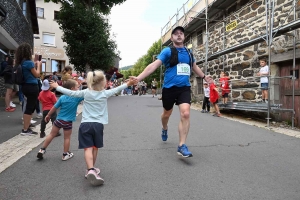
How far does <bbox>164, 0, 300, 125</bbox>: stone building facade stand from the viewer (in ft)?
25.9

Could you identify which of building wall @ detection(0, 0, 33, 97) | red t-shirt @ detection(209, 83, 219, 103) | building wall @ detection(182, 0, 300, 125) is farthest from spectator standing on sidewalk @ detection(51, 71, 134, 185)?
building wall @ detection(0, 0, 33, 97)

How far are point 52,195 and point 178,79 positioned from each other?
2.38 meters

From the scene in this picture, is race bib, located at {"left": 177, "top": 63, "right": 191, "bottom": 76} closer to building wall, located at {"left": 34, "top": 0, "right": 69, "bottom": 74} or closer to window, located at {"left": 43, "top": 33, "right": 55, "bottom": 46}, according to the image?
building wall, located at {"left": 34, "top": 0, "right": 69, "bottom": 74}

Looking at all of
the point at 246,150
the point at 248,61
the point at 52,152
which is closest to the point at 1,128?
the point at 52,152

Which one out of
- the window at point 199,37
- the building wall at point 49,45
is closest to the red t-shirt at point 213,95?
the window at point 199,37

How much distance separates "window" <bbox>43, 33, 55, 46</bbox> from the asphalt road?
29978 millimetres

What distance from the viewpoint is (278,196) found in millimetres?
2738

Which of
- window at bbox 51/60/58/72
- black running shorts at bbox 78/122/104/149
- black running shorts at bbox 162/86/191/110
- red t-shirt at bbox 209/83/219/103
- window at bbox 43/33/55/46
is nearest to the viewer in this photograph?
black running shorts at bbox 78/122/104/149

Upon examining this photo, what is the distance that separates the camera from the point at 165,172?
11.1 ft

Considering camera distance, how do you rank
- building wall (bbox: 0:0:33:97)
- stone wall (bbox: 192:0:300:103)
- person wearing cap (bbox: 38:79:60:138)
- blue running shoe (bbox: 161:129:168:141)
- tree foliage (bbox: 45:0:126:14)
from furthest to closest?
tree foliage (bbox: 45:0:126:14), building wall (bbox: 0:0:33:97), stone wall (bbox: 192:0:300:103), person wearing cap (bbox: 38:79:60:138), blue running shoe (bbox: 161:129:168:141)

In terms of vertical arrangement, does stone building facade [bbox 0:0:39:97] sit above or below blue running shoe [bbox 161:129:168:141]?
above

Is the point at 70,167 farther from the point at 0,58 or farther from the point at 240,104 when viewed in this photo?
the point at 0,58

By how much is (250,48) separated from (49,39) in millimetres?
27975

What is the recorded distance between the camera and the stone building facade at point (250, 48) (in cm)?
790
